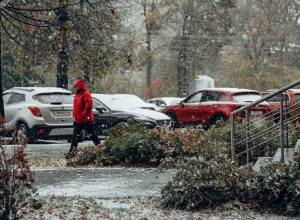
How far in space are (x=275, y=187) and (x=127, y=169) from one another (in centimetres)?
327

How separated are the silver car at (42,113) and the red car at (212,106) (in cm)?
464

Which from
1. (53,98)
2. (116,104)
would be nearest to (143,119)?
(116,104)

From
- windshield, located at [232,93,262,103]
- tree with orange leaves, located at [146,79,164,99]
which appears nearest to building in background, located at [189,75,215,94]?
tree with orange leaves, located at [146,79,164,99]

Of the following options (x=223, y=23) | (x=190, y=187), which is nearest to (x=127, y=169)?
(x=190, y=187)

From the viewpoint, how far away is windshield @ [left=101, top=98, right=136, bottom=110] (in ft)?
44.6

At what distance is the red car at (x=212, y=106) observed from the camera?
45.2 ft

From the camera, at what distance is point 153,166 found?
7.95 metres

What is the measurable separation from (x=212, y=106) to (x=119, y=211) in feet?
33.3

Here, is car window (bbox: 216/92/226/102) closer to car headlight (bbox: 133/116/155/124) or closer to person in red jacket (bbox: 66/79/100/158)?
car headlight (bbox: 133/116/155/124)

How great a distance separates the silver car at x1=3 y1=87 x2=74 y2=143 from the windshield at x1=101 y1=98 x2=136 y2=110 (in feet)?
4.51

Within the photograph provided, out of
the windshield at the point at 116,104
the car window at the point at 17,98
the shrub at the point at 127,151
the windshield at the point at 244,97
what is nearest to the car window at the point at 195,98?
the windshield at the point at 244,97

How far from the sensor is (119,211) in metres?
4.68

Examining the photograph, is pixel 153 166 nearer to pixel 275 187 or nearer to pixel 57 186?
pixel 57 186

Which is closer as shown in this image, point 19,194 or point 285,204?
point 19,194
